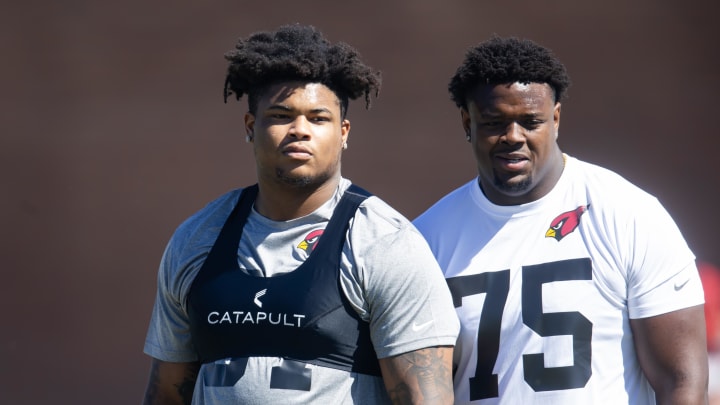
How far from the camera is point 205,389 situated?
103 inches

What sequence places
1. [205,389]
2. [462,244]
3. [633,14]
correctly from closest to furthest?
[205,389] < [462,244] < [633,14]

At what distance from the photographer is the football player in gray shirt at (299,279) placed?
8.16 feet

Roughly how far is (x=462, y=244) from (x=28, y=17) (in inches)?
115

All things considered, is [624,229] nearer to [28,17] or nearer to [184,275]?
[184,275]

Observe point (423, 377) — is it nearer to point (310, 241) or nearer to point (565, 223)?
point (310, 241)

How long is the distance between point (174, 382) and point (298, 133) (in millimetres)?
796

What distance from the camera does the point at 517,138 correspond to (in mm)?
2840

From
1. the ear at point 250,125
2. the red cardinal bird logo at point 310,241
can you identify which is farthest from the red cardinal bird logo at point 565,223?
the ear at point 250,125

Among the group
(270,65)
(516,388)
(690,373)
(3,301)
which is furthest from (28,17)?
(690,373)

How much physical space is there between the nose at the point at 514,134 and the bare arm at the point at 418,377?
0.66m

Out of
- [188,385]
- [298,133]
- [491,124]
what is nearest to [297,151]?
[298,133]

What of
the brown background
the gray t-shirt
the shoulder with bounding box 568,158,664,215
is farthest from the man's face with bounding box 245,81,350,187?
the brown background

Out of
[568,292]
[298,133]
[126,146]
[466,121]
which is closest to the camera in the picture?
[298,133]

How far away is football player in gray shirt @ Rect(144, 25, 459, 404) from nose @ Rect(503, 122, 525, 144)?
39cm
